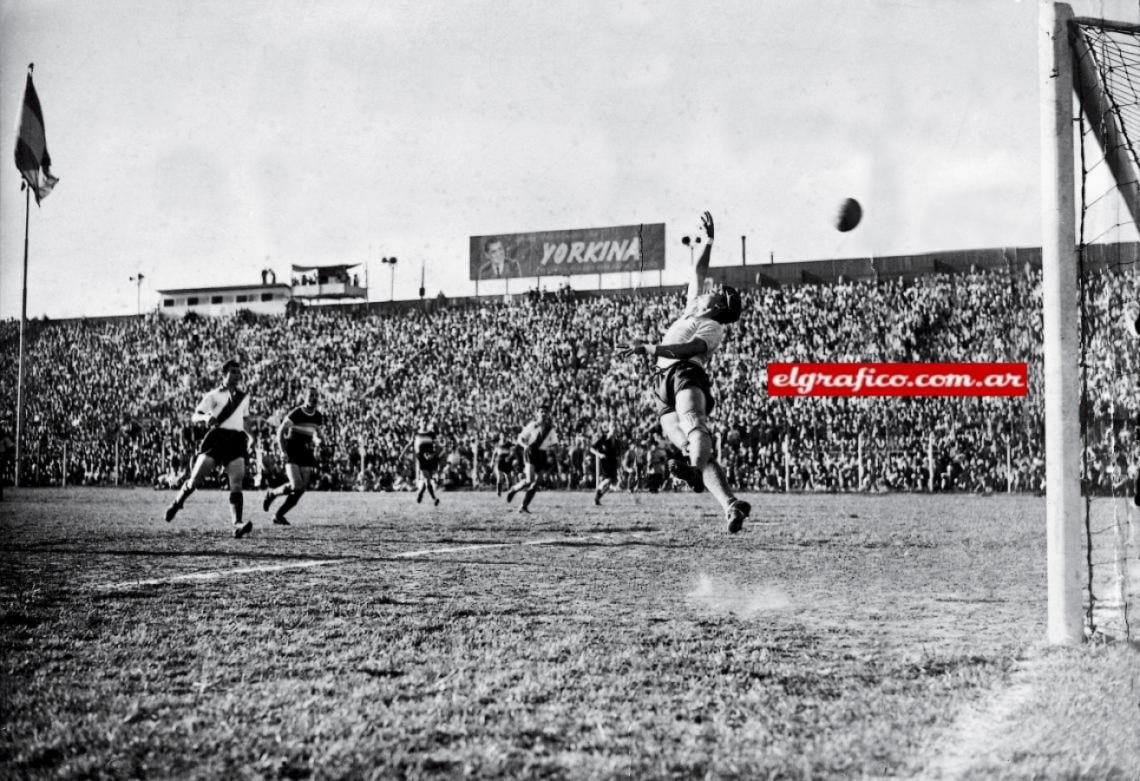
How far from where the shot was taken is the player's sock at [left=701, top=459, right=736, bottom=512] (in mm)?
5969

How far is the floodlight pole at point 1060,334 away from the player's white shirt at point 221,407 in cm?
781

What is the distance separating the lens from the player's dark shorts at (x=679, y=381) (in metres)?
6.41

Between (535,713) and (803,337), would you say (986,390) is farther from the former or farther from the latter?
(535,713)

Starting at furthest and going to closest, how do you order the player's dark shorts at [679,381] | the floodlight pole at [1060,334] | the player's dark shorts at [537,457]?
the player's dark shorts at [537,457], the player's dark shorts at [679,381], the floodlight pole at [1060,334]

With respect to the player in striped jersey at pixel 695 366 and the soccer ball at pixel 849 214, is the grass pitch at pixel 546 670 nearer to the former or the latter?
the player in striped jersey at pixel 695 366

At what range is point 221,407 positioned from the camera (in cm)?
1026

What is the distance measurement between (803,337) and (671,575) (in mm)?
19023

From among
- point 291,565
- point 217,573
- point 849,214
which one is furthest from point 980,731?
point 849,214

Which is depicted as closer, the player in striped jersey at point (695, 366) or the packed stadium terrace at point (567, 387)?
the player in striped jersey at point (695, 366)

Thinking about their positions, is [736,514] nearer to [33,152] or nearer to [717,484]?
[717,484]

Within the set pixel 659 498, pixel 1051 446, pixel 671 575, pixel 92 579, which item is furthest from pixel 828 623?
pixel 659 498

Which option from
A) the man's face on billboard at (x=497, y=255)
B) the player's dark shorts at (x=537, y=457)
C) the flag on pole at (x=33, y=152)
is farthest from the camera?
the man's face on billboard at (x=497, y=255)

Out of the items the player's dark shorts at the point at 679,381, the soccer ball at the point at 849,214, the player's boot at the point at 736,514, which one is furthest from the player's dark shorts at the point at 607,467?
the player's boot at the point at 736,514

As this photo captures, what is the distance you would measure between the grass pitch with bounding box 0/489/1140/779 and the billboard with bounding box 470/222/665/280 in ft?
84.7
